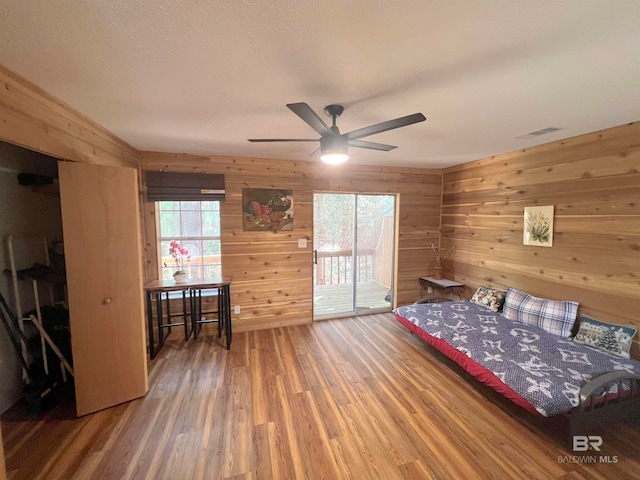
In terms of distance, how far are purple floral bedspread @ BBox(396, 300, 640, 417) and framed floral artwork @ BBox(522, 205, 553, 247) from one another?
101 cm

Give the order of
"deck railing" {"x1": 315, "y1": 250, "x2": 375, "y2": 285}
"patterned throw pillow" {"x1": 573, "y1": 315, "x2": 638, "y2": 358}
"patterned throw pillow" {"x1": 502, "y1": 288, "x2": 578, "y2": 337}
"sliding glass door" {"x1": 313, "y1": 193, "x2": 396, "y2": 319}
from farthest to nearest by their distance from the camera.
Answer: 1. "deck railing" {"x1": 315, "y1": 250, "x2": 375, "y2": 285}
2. "sliding glass door" {"x1": 313, "y1": 193, "x2": 396, "y2": 319}
3. "patterned throw pillow" {"x1": 502, "y1": 288, "x2": 578, "y2": 337}
4. "patterned throw pillow" {"x1": 573, "y1": 315, "x2": 638, "y2": 358}

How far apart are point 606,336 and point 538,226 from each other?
1.28m

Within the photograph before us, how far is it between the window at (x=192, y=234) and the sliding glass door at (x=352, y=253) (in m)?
1.51

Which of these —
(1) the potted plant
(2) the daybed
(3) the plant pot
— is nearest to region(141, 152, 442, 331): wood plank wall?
(1) the potted plant

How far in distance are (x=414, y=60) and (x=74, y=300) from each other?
2972mm

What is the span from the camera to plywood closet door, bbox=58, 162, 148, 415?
6.94ft

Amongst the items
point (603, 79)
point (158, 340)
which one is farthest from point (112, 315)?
point (603, 79)

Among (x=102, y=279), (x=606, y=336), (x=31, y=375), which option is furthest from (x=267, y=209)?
(x=606, y=336)

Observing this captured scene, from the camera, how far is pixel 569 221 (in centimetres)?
292

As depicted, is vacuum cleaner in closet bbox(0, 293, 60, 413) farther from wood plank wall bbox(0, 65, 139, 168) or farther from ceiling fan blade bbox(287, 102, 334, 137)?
ceiling fan blade bbox(287, 102, 334, 137)

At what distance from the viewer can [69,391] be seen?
2463 millimetres

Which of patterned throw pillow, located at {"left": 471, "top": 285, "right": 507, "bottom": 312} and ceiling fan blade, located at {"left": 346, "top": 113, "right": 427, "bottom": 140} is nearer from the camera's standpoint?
ceiling fan blade, located at {"left": 346, "top": 113, "right": 427, "bottom": 140}

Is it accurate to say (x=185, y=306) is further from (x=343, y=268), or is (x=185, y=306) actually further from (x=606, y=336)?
(x=606, y=336)

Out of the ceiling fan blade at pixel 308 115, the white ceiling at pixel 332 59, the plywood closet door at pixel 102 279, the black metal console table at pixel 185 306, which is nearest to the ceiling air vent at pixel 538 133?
the white ceiling at pixel 332 59
